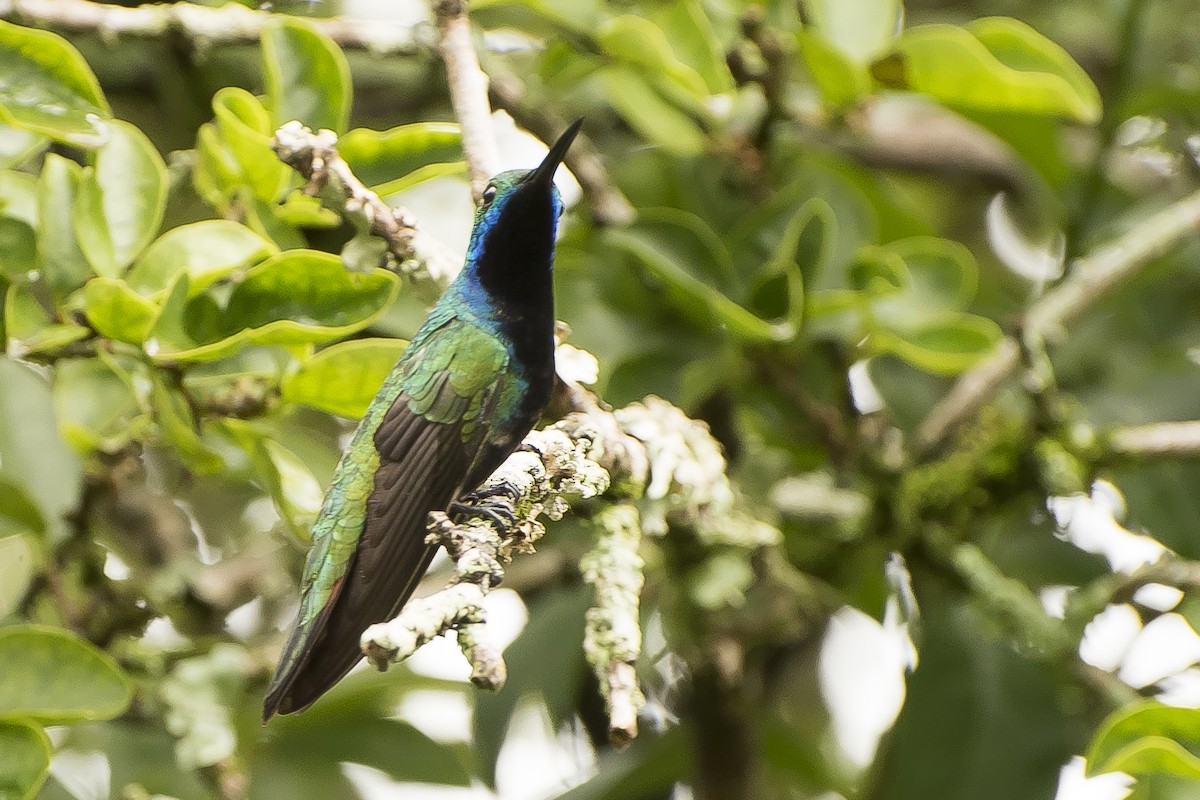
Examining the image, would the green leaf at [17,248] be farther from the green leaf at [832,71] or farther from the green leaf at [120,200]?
the green leaf at [832,71]

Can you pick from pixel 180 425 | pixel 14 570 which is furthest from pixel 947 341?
pixel 14 570

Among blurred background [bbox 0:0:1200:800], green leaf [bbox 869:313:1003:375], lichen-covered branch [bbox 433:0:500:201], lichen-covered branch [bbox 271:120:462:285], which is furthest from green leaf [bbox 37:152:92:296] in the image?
green leaf [bbox 869:313:1003:375]

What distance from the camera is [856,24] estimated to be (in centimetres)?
215

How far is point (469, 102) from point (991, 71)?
0.94 m

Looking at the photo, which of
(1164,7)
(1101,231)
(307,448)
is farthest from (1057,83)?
(1164,7)

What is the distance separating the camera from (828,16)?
2152 mm

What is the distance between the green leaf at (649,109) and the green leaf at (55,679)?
1.28 meters

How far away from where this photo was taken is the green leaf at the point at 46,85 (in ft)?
5.02

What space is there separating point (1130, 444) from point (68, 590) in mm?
1866

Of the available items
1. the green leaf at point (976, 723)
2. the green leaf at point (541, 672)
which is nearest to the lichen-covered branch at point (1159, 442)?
the green leaf at point (976, 723)

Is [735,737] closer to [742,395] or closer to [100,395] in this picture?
[742,395]

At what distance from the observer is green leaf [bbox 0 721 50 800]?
56.9 inches

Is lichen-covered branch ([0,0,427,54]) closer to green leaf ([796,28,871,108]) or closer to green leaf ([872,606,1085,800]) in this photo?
green leaf ([796,28,871,108])

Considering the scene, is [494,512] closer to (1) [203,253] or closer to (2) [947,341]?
(1) [203,253]
